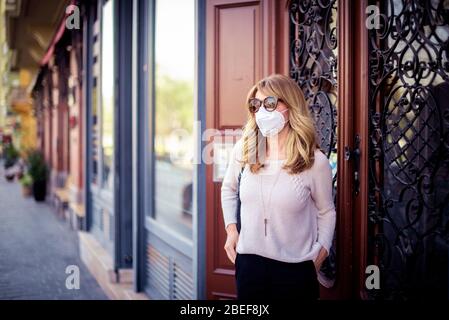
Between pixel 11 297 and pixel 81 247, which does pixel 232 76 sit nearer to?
pixel 11 297

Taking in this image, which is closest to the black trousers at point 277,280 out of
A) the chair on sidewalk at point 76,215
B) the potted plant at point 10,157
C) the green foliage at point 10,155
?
the chair on sidewalk at point 76,215

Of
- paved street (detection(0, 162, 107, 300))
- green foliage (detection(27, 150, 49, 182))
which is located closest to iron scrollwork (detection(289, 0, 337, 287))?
paved street (detection(0, 162, 107, 300))

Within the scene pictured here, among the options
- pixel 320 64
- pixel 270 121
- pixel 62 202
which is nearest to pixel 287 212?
pixel 270 121

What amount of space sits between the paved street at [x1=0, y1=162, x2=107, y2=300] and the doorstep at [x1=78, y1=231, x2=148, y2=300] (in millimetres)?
90

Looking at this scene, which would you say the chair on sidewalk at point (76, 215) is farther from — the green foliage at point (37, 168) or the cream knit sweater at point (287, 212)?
the cream knit sweater at point (287, 212)

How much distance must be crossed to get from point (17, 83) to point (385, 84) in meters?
29.4

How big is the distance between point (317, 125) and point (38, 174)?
38.0 ft

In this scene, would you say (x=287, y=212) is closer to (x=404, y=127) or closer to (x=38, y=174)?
(x=404, y=127)

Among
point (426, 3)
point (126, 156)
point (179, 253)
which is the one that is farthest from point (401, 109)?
point (126, 156)

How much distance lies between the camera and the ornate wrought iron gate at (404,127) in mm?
2594

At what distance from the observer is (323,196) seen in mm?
2494

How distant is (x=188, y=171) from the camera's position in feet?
37.9

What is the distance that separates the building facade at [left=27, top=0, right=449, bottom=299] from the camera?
2766 millimetres

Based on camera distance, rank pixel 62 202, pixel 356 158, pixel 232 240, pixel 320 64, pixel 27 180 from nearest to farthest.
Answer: pixel 232 240, pixel 356 158, pixel 320 64, pixel 62 202, pixel 27 180
